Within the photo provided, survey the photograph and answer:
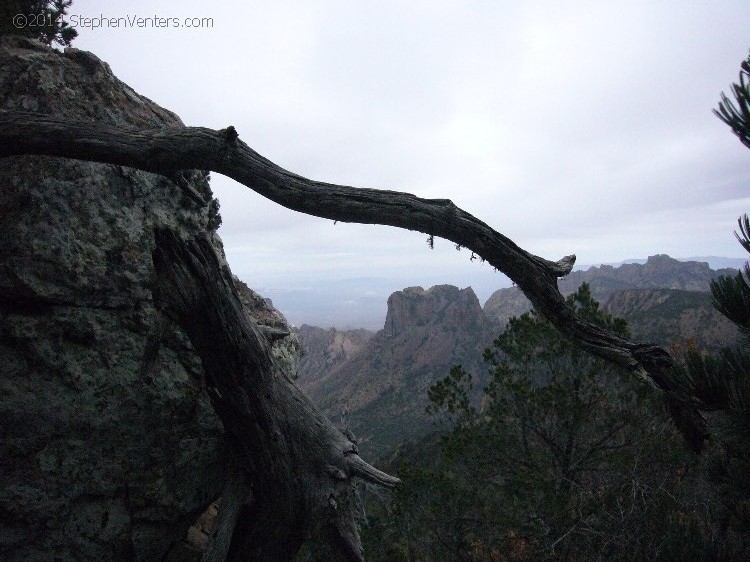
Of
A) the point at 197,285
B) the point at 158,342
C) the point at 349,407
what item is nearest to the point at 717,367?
the point at 197,285

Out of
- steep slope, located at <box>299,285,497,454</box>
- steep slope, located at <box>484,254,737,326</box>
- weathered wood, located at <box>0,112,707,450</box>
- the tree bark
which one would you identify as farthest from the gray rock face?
steep slope, located at <box>484,254,737,326</box>

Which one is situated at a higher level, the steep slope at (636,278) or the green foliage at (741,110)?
the steep slope at (636,278)

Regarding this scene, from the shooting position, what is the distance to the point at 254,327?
14.2 ft

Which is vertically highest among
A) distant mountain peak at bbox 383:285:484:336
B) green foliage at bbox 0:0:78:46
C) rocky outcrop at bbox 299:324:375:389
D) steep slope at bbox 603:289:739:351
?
green foliage at bbox 0:0:78:46

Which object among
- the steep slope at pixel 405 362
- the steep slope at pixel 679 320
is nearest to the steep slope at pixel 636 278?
the steep slope at pixel 405 362

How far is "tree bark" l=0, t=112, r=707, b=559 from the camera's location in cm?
417

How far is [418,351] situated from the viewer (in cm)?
12569

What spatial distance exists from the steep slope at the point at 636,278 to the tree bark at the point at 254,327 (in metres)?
144

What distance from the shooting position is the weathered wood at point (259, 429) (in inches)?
149

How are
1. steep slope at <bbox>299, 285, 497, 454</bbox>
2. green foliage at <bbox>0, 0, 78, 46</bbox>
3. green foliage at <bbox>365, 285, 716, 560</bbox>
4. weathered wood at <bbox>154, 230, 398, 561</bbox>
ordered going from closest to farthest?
weathered wood at <bbox>154, 230, 398, 561</bbox>, green foliage at <bbox>0, 0, 78, 46</bbox>, green foliage at <bbox>365, 285, 716, 560</bbox>, steep slope at <bbox>299, 285, 497, 454</bbox>

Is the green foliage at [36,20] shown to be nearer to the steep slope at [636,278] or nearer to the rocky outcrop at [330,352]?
the steep slope at [636,278]

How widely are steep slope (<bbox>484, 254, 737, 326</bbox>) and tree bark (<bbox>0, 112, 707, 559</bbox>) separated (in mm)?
143511

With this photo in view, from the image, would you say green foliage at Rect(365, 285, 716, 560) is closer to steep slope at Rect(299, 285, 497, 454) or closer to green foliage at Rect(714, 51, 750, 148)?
green foliage at Rect(714, 51, 750, 148)

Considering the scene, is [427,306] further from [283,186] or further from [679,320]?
[283,186]
